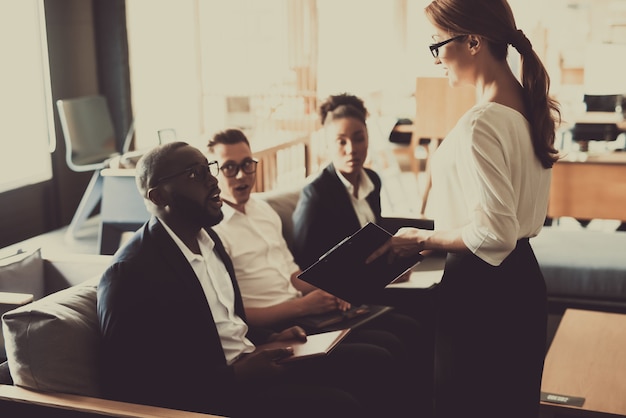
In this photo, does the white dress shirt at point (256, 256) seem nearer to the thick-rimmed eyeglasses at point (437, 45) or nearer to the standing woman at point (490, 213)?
the standing woman at point (490, 213)

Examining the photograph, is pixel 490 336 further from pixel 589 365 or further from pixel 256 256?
pixel 256 256

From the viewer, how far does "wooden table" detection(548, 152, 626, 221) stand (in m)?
5.18

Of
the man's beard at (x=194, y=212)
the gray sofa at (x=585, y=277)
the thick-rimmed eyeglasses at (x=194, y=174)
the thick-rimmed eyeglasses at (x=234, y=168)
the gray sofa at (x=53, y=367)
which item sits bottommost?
the gray sofa at (x=585, y=277)

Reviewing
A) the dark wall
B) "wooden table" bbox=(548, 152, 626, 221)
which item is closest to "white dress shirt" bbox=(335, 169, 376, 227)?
"wooden table" bbox=(548, 152, 626, 221)

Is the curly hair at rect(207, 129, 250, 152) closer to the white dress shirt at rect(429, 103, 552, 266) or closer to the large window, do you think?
the white dress shirt at rect(429, 103, 552, 266)

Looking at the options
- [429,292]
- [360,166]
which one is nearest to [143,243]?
[360,166]

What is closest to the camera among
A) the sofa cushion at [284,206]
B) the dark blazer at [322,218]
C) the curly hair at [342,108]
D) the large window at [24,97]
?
the dark blazer at [322,218]

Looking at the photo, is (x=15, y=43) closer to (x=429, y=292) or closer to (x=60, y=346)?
(x=429, y=292)

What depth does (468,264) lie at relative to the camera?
182cm

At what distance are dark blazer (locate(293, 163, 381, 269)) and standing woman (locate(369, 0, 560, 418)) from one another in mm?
955

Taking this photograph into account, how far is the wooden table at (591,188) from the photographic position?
5184mm

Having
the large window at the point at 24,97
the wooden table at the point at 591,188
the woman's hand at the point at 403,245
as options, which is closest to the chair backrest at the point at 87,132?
the large window at the point at 24,97

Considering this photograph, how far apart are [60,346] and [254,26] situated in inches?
232

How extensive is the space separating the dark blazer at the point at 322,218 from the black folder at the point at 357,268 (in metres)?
0.65
